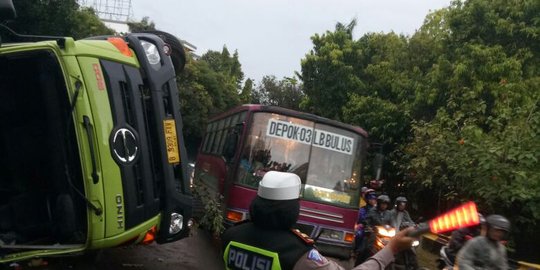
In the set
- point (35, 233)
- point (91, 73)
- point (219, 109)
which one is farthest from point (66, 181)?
point (219, 109)

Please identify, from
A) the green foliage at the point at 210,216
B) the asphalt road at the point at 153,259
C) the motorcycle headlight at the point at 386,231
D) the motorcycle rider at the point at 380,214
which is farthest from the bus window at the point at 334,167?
the asphalt road at the point at 153,259

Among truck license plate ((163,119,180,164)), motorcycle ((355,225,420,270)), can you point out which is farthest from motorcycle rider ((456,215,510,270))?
truck license plate ((163,119,180,164))

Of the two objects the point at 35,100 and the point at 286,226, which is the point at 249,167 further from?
the point at 286,226

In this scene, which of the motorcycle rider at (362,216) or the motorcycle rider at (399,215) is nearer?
the motorcycle rider at (399,215)

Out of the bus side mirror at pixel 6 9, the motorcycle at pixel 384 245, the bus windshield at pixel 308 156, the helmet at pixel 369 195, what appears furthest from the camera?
the helmet at pixel 369 195

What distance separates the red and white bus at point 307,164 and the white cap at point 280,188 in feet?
18.5

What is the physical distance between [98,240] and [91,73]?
4.40 ft

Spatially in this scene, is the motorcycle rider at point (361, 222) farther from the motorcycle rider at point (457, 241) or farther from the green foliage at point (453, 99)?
the green foliage at point (453, 99)

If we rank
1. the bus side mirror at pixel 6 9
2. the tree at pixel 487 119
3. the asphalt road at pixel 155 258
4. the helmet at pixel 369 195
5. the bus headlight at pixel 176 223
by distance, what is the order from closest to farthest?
1. the bus side mirror at pixel 6 9
2. the bus headlight at pixel 176 223
3. the asphalt road at pixel 155 258
4. the helmet at pixel 369 195
5. the tree at pixel 487 119

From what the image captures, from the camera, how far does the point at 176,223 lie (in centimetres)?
495

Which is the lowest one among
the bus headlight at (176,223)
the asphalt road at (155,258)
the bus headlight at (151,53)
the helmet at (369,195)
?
the asphalt road at (155,258)

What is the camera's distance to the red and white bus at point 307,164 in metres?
8.27

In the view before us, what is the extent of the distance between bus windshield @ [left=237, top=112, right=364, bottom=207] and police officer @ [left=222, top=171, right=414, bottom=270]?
5.67m

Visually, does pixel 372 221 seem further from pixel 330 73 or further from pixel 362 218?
pixel 330 73
